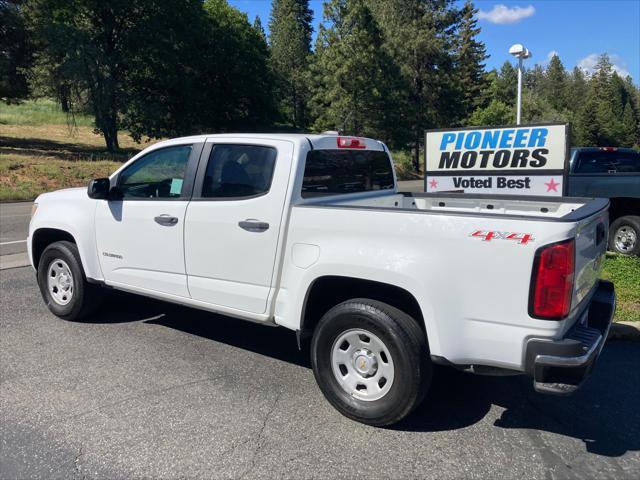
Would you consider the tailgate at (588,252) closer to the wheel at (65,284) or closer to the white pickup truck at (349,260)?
the white pickup truck at (349,260)

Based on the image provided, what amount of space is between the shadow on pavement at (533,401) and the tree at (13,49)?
29191mm

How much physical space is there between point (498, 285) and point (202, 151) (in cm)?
259

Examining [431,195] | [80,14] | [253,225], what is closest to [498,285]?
[253,225]

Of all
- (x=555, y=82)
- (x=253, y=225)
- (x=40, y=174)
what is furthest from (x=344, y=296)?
(x=555, y=82)

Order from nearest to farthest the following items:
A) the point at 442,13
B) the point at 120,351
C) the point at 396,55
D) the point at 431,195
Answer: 1. the point at 120,351
2. the point at 431,195
3. the point at 396,55
4. the point at 442,13

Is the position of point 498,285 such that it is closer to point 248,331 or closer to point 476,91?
point 248,331

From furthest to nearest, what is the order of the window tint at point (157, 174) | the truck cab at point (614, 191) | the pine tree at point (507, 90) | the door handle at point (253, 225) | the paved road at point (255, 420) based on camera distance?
1. the pine tree at point (507, 90)
2. the truck cab at point (614, 191)
3. the window tint at point (157, 174)
4. the door handle at point (253, 225)
5. the paved road at point (255, 420)

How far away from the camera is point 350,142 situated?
4.60 m

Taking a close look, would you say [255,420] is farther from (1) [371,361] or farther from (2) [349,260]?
(2) [349,260]

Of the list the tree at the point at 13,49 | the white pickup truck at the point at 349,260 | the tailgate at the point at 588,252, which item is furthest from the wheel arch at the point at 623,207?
the tree at the point at 13,49

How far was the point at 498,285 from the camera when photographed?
9.75ft

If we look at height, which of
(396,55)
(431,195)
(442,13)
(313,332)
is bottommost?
(313,332)

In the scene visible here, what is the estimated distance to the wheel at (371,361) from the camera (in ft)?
10.8

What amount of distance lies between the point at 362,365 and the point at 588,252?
1557 mm
